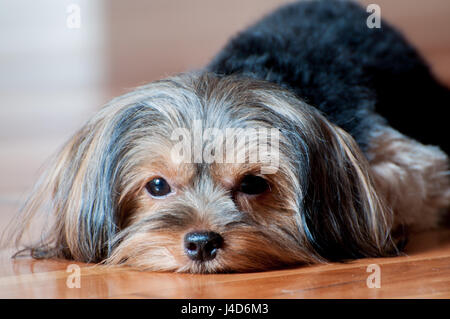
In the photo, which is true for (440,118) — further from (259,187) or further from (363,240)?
(259,187)

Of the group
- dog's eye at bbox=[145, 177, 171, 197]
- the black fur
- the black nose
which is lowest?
the black nose

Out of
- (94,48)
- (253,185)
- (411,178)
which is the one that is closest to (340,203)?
(253,185)

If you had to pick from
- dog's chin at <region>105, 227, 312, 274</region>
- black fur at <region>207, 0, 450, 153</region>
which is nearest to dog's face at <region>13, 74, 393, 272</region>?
dog's chin at <region>105, 227, 312, 274</region>

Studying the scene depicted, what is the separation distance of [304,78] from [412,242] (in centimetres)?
85

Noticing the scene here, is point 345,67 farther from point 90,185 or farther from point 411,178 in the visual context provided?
point 90,185

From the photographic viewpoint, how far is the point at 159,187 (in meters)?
2.79

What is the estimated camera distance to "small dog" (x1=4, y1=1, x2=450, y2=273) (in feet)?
8.51

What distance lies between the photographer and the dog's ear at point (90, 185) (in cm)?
282

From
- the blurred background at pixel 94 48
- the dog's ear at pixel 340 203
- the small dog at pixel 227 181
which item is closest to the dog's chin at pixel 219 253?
the small dog at pixel 227 181

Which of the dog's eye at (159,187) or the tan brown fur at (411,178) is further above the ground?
the dog's eye at (159,187)

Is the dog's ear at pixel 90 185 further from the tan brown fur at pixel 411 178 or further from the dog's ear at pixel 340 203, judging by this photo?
the tan brown fur at pixel 411 178

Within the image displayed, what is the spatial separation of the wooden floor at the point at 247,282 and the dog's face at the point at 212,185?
0.09 metres

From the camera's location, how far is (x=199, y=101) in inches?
109

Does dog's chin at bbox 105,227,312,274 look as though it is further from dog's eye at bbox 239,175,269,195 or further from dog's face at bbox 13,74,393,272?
dog's eye at bbox 239,175,269,195
